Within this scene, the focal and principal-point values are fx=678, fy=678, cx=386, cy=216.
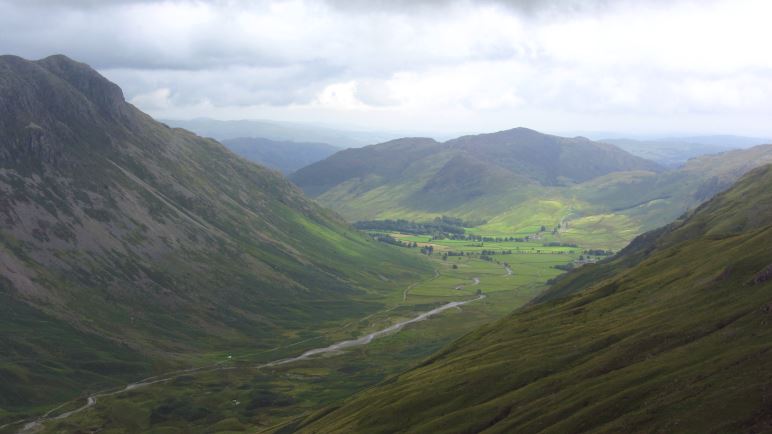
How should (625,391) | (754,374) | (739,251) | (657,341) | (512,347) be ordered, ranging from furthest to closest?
(512,347), (739,251), (657,341), (625,391), (754,374)

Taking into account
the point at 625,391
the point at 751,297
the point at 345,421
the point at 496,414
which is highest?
the point at 751,297

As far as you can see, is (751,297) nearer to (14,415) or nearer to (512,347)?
(512,347)

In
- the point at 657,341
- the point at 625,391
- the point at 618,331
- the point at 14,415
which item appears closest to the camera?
the point at 625,391

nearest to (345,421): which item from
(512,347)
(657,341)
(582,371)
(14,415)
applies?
(512,347)

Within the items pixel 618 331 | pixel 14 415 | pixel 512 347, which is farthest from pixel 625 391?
pixel 14 415

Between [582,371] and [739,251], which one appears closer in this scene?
[582,371]

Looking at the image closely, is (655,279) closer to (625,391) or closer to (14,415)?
(625,391)

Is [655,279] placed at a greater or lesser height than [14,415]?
greater
